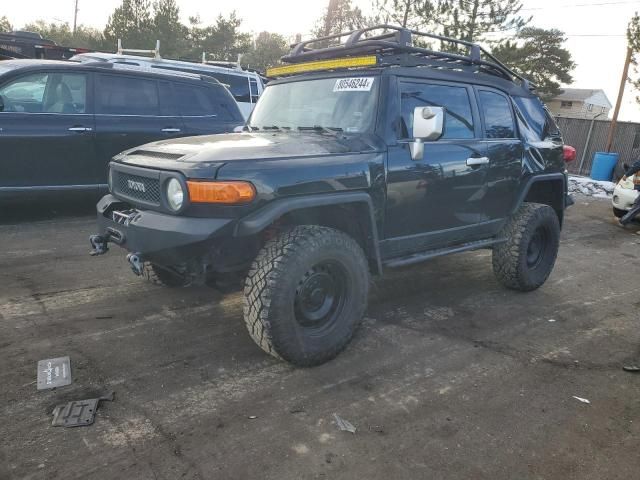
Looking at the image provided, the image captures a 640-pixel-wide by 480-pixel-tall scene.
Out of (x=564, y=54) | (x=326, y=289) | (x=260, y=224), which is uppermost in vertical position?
(x=564, y=54)

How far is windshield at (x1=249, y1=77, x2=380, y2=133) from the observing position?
3650 millimetres

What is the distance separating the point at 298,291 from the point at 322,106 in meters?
1.49

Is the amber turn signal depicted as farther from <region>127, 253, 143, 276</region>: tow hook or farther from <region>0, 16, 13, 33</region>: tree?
<region>0, 16, 13, 33</region>: tree

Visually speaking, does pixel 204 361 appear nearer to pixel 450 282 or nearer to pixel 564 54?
pixel 450 282

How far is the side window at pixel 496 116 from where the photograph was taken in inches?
174

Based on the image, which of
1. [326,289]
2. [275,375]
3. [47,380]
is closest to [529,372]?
[326,289]

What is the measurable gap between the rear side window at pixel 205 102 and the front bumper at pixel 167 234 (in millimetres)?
4265

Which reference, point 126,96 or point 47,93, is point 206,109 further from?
point 47,93

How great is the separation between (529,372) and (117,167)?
10.0ft

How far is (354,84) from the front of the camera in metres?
3.73

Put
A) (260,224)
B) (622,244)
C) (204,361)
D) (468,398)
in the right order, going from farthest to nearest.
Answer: (622,244) → (204,361) → (468,398) → (260,224)

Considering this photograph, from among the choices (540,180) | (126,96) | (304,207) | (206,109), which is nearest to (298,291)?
(304,207)

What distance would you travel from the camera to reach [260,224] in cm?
287

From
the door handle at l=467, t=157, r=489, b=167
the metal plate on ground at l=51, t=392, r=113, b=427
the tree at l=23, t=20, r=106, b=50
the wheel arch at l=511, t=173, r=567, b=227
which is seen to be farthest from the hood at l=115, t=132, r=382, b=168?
the tree at l=23, t=20, r=106, b=50
